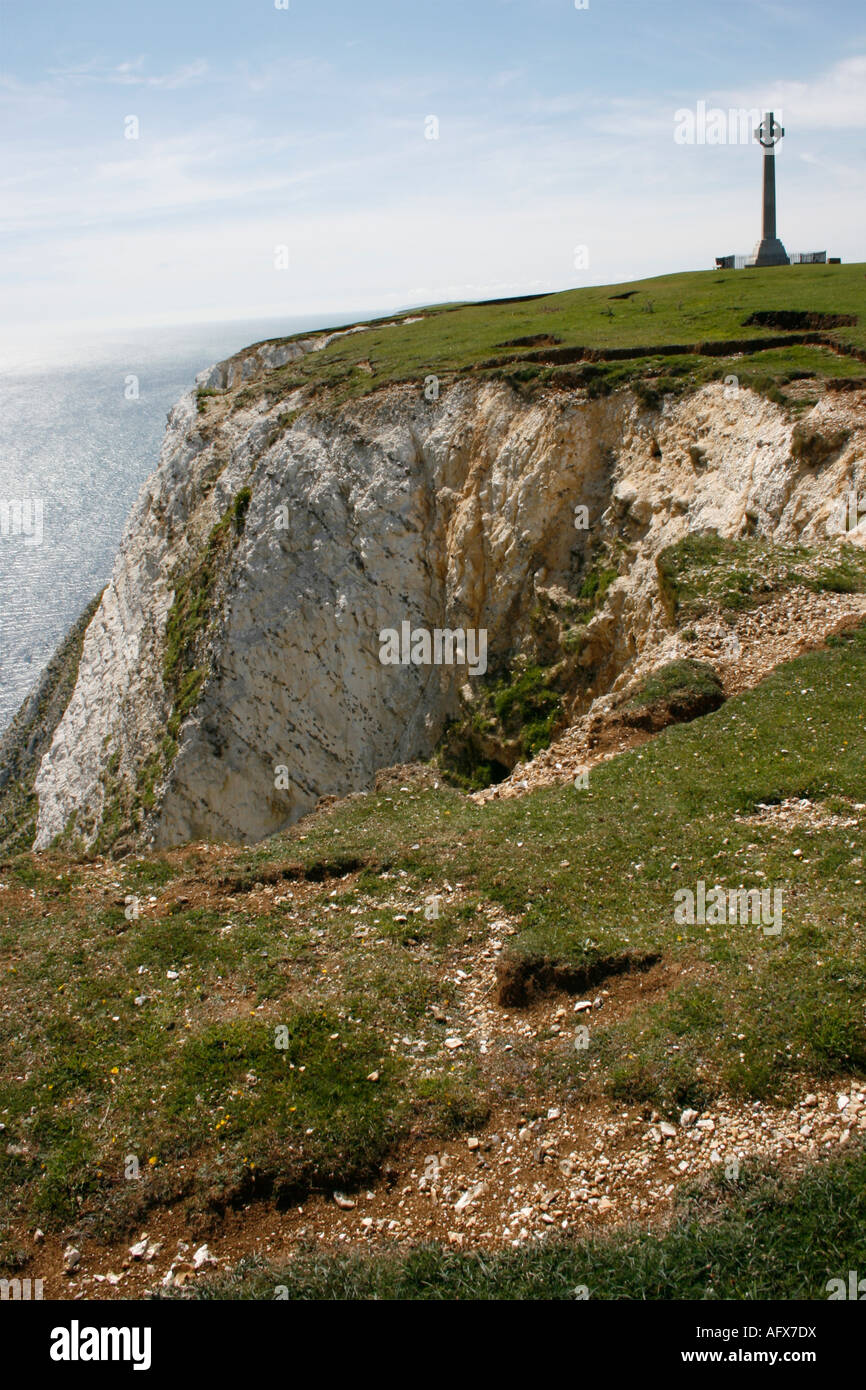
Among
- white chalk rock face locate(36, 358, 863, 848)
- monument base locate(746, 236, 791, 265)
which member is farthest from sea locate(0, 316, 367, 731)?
monument base locate(746, 236, 791, 265)

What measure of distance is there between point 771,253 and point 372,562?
3080 cm

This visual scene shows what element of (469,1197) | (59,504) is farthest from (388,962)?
(59,504)

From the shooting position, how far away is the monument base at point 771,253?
4622 centimetres

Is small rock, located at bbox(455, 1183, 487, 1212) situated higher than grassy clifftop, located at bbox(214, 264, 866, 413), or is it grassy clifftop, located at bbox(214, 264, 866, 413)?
grassy clifftop, located at bbox(214, 264, 866, 413)

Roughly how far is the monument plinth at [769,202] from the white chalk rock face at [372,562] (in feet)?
82.5

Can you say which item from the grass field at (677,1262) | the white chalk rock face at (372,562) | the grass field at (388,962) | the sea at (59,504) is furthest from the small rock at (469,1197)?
the sea at (59,504)

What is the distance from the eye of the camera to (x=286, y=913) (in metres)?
14.3

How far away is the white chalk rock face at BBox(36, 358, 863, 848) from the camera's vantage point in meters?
25.1

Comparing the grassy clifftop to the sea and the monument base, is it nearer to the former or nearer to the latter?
the monument base

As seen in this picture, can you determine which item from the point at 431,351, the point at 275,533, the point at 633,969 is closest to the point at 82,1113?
the point at 633,969

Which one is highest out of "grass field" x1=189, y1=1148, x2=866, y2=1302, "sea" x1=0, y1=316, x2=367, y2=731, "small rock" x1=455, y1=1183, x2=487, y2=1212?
"sea" x1=0, y1=316, x2=367, y2=731

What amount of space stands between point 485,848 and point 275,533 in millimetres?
23600

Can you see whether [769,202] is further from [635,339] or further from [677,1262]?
[677,1262]
